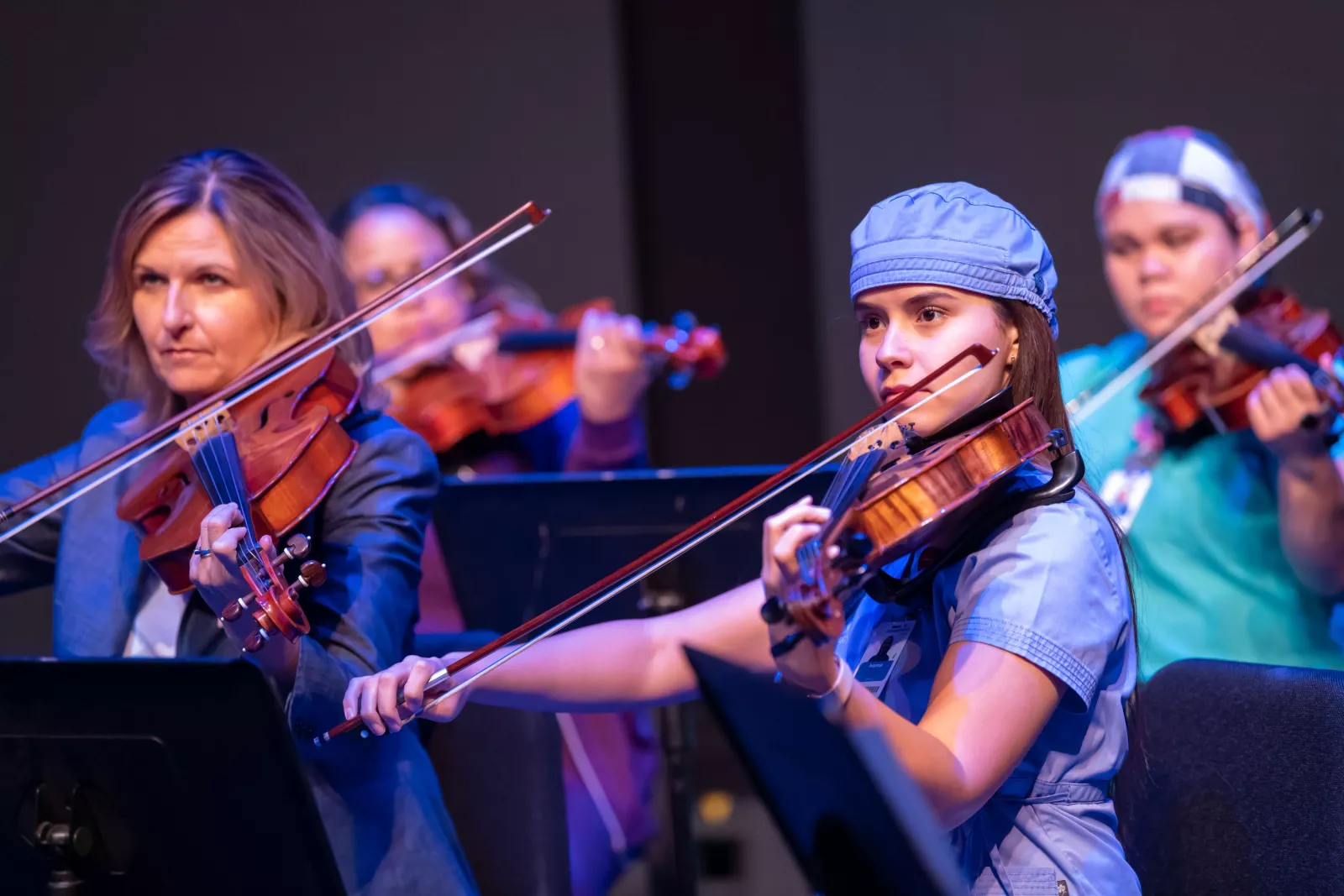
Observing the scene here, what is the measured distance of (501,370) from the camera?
3.30m

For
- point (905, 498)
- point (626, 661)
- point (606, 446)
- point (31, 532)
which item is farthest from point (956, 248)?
point (606, 446)

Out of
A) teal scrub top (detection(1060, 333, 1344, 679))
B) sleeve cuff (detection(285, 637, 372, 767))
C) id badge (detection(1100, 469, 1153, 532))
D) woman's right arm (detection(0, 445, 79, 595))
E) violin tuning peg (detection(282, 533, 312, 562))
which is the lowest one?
teal scrub top (detection(1060, 333, 1344, 679))

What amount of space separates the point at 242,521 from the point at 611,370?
5.59 ft

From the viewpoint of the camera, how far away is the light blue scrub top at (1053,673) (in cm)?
121

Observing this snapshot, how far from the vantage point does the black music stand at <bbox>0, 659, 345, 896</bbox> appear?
1230 mm

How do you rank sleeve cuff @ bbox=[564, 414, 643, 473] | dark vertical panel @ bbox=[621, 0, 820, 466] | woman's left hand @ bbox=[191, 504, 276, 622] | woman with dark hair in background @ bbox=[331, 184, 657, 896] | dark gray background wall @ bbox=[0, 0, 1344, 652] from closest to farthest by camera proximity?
woman's left hand @ bbox=[191, 504, 276, 622], woman with dark hair in background @ bbox=[331, 184, 657, 896], sleeve cuff @ bbox=[564, 414, 643, 473], dark gray background wall @ bbox=[0, 0, 1344, 652], dark vertical panel @ bbox=[621, 0, 820, 466]

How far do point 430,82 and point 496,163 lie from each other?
0.95ft

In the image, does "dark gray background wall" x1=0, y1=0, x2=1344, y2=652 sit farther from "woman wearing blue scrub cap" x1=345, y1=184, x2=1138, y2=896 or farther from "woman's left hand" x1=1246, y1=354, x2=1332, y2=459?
"woman wearing blue scrub cap" x1=345, y1=184, x2=1138, y2=896

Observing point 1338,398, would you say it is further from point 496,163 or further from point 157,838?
point 496,163

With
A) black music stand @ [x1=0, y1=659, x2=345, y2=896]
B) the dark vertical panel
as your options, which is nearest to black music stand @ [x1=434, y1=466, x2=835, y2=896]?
black music stand @ [x1=0, y1=659, x2=345, y2=896]

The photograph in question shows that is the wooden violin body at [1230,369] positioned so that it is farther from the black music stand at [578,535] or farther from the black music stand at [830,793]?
the black music stand at [830,793]

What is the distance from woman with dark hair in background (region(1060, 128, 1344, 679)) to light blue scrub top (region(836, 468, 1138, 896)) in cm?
83

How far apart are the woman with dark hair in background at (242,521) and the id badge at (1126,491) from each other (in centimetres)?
127

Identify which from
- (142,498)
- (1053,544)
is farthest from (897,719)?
(142,498)
